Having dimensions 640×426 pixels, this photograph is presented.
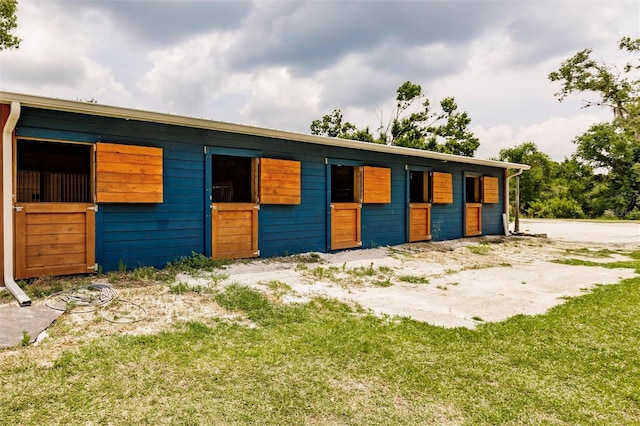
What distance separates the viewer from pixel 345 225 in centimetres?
703

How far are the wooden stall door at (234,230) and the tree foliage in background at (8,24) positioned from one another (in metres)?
11.4

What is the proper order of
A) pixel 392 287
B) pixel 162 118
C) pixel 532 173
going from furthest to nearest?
pixel 532 173
pixel 162 118
pixel 392 287

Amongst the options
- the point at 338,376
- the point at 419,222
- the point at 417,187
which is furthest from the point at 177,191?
the point at 417,187

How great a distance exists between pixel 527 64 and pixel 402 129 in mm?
11806

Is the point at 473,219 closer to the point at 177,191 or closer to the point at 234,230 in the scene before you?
the point at 234,230

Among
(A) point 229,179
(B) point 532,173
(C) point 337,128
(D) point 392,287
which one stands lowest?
(D) point 392,287

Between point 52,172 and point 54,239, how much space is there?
282 centimetres

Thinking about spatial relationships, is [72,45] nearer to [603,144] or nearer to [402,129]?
[402,129]

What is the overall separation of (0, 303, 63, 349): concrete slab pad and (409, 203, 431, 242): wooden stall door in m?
6.91

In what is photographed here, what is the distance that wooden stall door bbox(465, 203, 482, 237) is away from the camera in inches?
384

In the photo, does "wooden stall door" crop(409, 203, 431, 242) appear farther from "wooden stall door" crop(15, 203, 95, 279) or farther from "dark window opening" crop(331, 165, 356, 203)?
"wooden stall door" crop(15, 203, 95, 279)

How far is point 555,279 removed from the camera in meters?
4.72

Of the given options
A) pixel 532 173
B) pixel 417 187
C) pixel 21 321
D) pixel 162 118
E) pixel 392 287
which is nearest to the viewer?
pixel 21 321

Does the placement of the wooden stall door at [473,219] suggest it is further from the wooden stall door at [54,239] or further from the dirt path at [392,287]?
the wooden stall door at [54,239]
